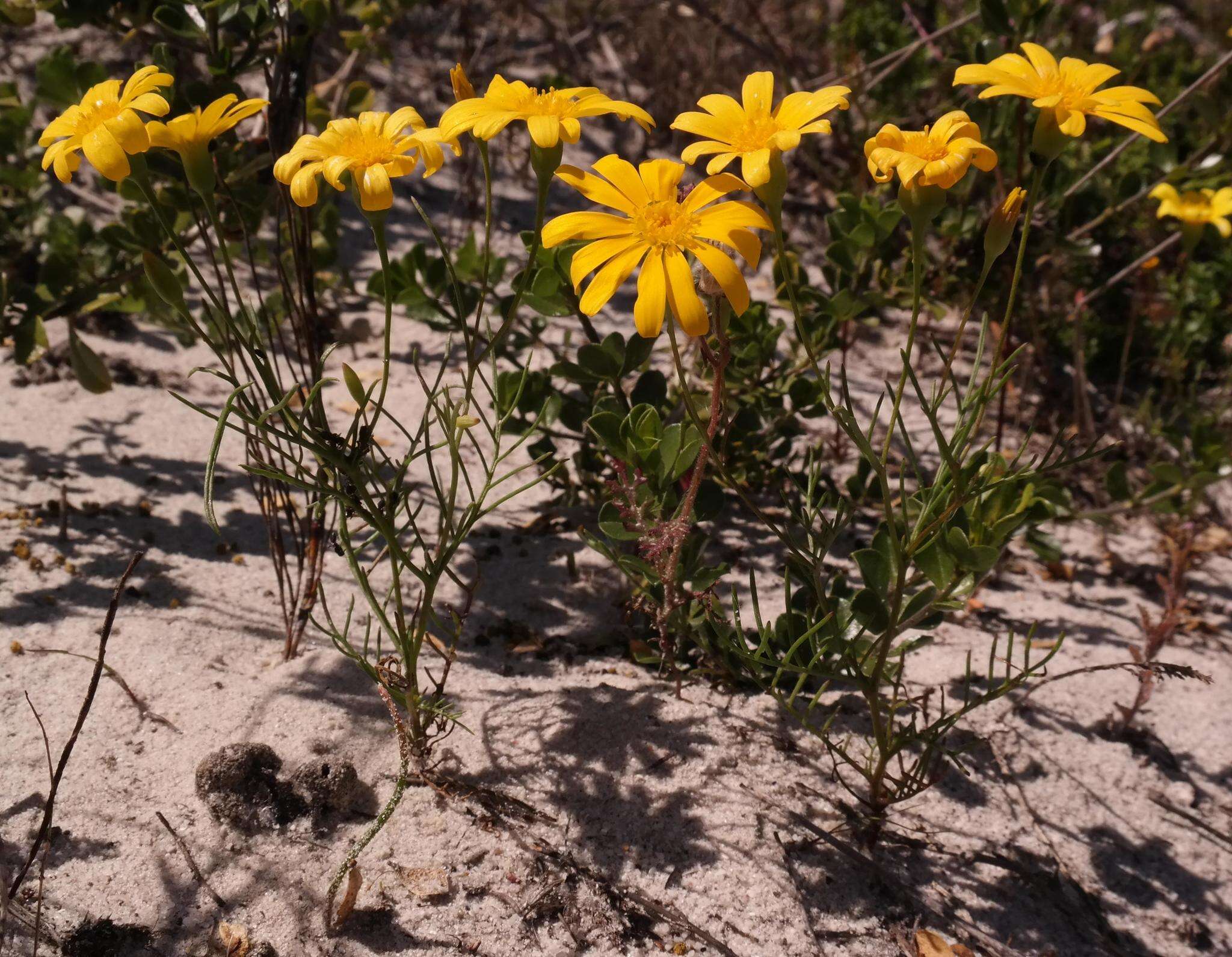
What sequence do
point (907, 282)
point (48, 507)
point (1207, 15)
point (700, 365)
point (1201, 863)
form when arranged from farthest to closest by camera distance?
point (1207, 15) → point (907, 282) → point (700, 365) → point (48, 507) → point (1201, 863)

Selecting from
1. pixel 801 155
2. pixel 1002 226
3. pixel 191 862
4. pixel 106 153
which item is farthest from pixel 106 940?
pixel 801 155

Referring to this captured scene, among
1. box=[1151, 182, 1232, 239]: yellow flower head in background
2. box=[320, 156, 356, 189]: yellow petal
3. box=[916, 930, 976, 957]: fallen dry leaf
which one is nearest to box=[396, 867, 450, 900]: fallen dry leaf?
box=[916, 930, 976, 957]: fallen dry leaf

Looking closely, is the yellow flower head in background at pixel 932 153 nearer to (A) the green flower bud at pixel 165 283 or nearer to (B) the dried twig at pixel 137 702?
(A) the green flower bud at pixel 165 283

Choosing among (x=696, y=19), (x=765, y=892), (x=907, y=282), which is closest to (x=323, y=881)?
(x=765, y=892)

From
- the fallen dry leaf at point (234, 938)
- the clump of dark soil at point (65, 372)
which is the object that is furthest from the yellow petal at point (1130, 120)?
the clump of dark soil at point (65, 372)

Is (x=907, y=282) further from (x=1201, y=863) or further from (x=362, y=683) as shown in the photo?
(x=362, y=683)

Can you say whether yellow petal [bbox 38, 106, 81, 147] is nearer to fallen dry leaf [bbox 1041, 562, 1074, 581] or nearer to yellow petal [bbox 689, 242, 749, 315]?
yellow petal [bbox 689, 242, 749, 315]
